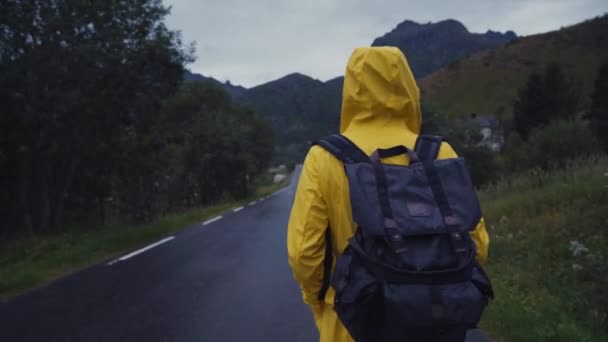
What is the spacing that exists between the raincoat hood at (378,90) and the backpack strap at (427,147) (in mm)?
134

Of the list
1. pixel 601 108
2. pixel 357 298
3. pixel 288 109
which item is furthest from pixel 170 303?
pixel 288 109

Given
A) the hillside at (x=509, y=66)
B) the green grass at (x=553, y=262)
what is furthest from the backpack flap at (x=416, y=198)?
the hillside at (x=509, y=66)

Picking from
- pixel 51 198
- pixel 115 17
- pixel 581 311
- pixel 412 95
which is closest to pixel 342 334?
pixel 412 95

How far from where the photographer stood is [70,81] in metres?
13.2

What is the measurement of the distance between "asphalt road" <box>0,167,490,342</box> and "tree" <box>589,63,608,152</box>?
28.8 meters

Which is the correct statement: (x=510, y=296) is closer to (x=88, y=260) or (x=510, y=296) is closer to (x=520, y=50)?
(x=88, y=260)

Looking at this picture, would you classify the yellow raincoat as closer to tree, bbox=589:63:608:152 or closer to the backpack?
the backpack

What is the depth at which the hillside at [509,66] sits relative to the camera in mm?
86938

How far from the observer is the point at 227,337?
5.15 metres

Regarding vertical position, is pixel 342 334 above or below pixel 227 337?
above

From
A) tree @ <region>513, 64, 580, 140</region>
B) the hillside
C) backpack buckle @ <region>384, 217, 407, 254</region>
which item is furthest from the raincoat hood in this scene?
the hillside

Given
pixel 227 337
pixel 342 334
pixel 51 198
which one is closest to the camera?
pixel 342 334

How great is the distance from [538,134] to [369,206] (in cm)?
2616

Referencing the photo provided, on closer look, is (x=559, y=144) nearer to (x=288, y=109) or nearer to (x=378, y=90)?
(x=378, y=90)
